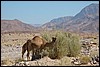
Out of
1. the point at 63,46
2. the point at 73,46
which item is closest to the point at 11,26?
the point at 73,46

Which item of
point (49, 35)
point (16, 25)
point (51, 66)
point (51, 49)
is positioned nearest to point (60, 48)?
point (51, 49)

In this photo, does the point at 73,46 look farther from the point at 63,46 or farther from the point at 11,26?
the point at 11,26

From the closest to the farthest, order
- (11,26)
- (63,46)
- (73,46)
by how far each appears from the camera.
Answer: (63,46) < (73,46) < (11,26)

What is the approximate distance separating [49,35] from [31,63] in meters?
4.52

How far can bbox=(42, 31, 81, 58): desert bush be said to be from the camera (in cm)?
1858

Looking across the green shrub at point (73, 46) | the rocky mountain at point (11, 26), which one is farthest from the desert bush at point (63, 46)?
the rocky mountain at point (11, 26)

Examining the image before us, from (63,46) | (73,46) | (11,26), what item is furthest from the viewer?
(11,26)

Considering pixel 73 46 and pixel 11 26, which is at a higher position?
pixel 11 26

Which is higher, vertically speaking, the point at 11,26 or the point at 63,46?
the point at 11,26

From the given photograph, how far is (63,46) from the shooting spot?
18.7 m

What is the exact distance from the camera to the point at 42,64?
16.0 m

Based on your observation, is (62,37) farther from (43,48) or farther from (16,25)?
(16,25)

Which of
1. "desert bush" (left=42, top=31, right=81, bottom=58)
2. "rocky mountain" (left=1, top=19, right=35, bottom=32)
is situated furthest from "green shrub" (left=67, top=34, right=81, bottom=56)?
"rocky mountain" (left=1, top=19, right=35, bottom=32)

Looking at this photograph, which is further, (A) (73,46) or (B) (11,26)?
(B) (11,26)
